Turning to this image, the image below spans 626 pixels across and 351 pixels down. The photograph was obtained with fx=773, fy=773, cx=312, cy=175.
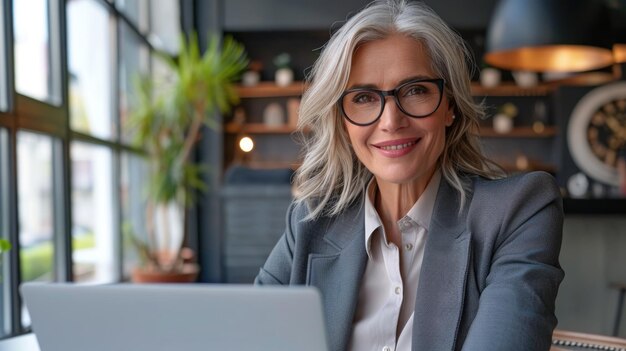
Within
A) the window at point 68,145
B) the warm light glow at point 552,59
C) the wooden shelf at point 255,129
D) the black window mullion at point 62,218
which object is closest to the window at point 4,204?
the window at point 68,145

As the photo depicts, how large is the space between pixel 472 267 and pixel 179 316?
0.64 meters

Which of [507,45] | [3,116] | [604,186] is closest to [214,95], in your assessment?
[507,45]

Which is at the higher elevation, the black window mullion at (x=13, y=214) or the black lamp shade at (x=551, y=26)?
the black lamp shade at (x=551, y=26)

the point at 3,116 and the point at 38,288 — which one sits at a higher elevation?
the point at 3,116

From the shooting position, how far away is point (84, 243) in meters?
5.27

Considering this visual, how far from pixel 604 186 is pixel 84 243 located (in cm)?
564

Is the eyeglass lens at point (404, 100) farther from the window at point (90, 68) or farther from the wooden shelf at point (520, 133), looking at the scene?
the wooden shelf at point (520, 133)

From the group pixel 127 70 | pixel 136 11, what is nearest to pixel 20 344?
pixel 127 70

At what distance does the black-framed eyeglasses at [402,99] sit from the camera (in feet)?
4.68

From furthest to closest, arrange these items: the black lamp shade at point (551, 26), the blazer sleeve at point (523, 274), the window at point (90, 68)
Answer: the window at point (90, 68) → the black lamp shade at point (551, 26) → the blazer sleeve at point (523, 274)

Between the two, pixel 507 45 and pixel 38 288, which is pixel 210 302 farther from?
pixel 507 45

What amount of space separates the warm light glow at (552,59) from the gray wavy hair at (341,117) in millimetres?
3814

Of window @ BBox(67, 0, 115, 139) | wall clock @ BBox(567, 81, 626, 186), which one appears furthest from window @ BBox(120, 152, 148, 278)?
wall clock @ BBox(567, 81, 626, 186)

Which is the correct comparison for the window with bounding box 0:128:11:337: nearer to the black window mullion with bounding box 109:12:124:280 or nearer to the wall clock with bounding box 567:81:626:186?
the black window mullion with bounding box 109:12:124:280
